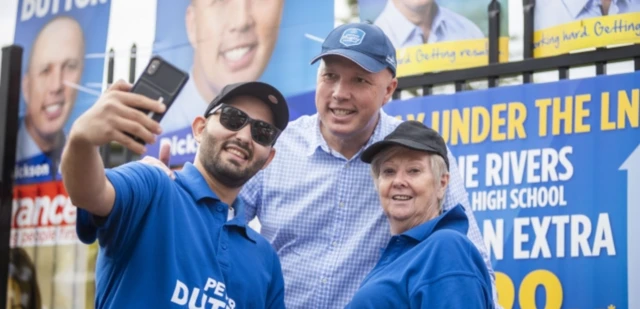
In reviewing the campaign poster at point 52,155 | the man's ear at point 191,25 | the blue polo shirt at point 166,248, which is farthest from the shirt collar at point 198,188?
the campaign poster at point 52,155

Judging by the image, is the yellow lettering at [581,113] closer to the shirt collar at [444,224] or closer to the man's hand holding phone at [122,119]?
the shirt collar at [444,224]

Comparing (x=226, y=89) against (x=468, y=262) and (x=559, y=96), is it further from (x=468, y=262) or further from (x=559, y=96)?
(x=559, y=96)

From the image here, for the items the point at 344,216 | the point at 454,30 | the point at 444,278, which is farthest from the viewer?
the point at 454,30

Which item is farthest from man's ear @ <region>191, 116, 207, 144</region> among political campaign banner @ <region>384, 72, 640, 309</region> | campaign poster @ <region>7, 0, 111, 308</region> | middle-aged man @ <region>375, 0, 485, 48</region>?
campaign poster @ <region>7, 0, 111, 308</region>

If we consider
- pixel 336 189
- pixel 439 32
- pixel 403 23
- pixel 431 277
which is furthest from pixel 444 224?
pixel 403 23

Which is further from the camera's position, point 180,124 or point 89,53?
point 89,53

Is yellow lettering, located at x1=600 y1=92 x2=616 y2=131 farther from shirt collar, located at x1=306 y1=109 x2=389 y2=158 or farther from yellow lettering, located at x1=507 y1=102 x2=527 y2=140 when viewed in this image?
shirt collar, located at x1=306 y1=109 x2=389 y2=158

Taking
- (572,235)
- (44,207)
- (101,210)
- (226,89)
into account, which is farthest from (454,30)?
(44,207)

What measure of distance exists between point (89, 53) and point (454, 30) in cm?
340

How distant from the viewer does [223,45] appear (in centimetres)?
613

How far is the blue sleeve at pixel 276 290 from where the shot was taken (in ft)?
8.79

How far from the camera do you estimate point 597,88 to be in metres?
4.32

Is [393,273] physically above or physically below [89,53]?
below

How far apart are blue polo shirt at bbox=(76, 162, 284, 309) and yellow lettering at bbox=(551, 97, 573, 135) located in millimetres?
2284
